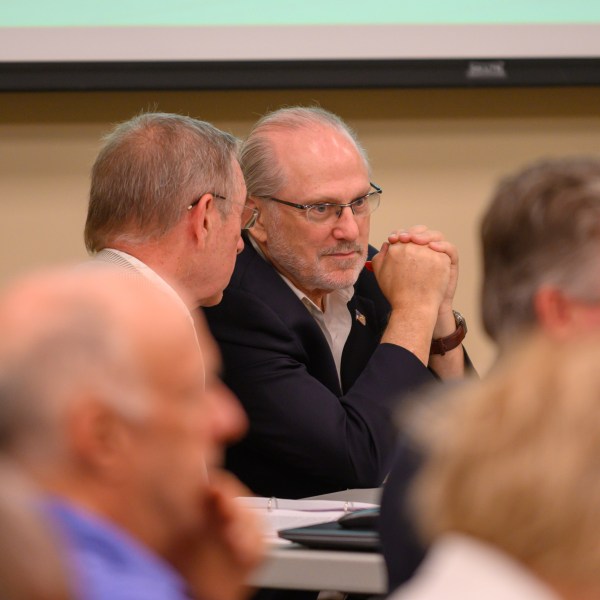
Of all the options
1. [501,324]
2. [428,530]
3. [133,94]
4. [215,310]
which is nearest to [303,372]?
[215,310]

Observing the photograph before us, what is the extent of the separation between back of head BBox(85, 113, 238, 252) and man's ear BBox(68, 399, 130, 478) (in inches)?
52.9

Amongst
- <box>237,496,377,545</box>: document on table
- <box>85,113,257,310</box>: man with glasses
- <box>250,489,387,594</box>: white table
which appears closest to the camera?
<box>250,489,387,594</box>: white table

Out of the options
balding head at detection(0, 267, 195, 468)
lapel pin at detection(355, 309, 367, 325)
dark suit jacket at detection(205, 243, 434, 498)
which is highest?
balding head at detection(0, 267, 195, 468)

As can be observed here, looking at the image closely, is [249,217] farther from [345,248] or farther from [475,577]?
[475,577]

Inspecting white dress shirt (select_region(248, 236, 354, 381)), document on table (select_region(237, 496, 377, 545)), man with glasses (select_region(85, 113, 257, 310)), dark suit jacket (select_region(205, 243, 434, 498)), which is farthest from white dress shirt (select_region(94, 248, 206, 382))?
white dress shirt (select_region(248, 236, 354, 381))

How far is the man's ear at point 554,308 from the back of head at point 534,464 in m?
0.52

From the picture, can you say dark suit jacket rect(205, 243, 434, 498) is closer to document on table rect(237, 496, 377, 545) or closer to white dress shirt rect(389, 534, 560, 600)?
document on table rect(237, 496, 377, 545)

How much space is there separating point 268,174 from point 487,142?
0.97 m

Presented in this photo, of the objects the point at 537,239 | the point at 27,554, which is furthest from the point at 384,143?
the point at 27,554

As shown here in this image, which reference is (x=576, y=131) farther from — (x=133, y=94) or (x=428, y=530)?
(x=428, y=530)

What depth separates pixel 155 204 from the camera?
87.7 inches

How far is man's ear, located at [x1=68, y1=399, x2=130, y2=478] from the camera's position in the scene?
87 centimetres

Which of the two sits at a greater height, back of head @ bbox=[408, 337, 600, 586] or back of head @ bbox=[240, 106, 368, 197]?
back of head @ bbox=[240, 106, 368, 197]

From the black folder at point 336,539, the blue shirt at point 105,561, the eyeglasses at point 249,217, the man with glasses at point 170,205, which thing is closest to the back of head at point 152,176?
the man with glasses at point 170,205
